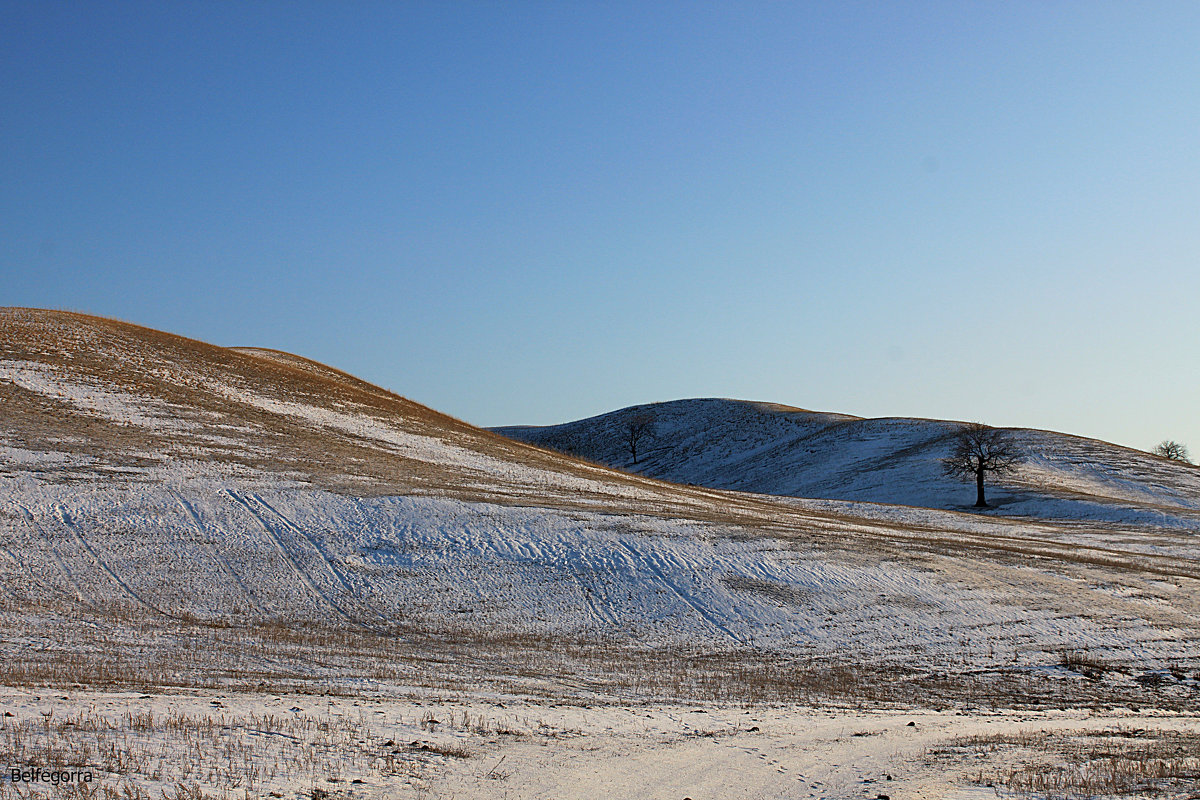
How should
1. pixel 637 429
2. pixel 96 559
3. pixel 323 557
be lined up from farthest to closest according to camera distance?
pixel 637 429 → pixel 323 557 → pixel 96 559

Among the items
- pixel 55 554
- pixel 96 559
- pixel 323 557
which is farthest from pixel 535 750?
pixel 55 554

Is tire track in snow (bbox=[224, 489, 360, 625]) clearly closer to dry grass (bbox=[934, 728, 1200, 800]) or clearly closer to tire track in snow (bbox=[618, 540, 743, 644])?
tire track in snow (bbox=[618, 540, 743, 644])

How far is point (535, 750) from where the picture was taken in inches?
445

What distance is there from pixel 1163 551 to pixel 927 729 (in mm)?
37380

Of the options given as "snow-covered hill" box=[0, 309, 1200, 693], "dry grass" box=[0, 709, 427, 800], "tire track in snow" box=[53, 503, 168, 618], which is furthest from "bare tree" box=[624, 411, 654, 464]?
"dry grass" box=[0, 709, 427, 800]

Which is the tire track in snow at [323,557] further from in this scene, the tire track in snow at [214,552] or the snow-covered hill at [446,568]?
the tire track in snow at [214,552]

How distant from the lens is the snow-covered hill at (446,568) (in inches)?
836

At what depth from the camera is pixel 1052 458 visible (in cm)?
8206

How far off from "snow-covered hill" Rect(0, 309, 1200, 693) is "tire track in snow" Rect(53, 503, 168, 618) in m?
0.07

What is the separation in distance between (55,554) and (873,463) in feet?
248

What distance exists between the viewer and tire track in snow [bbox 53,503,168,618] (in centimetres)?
2251

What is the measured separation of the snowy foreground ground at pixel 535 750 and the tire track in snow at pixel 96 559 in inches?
422

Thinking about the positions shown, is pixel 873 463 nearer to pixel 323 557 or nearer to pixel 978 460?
pixel 978 460

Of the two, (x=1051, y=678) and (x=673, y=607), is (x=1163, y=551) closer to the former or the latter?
(x=1051, y=678)
